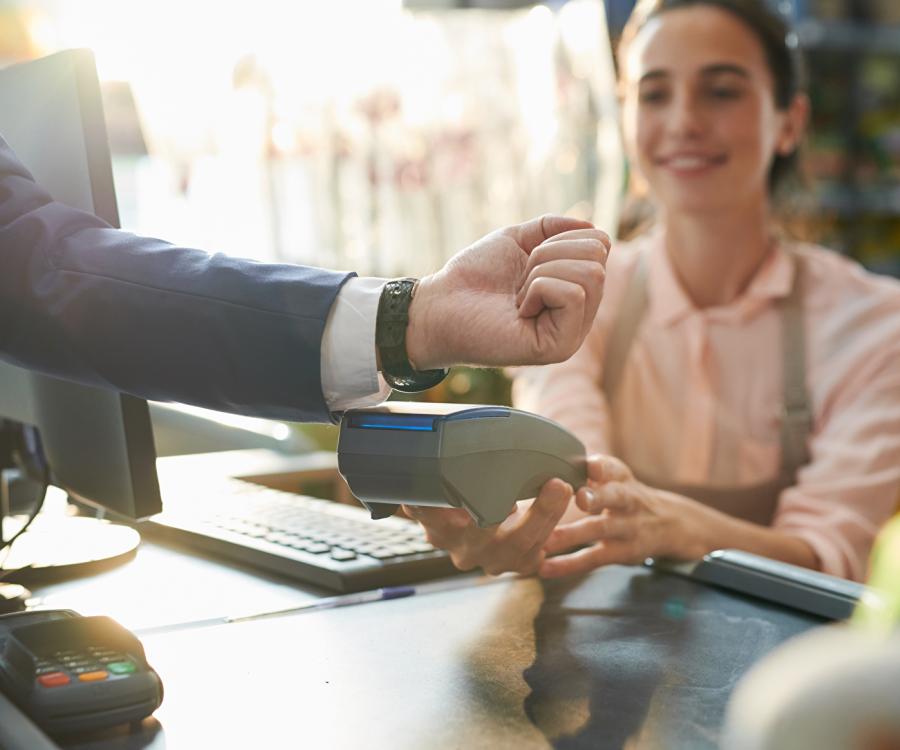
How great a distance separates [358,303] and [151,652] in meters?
0.25

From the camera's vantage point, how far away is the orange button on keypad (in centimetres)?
53

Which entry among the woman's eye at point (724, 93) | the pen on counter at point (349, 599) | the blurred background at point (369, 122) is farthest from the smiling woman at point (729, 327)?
the blurred background at point (369, 122)

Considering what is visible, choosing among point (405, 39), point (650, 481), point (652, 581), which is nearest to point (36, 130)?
point (652, 581)

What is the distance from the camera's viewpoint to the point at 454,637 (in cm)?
68

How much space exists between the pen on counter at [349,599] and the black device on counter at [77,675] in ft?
0.37

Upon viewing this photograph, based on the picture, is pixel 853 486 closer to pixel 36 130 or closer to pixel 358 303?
pixel 358 303

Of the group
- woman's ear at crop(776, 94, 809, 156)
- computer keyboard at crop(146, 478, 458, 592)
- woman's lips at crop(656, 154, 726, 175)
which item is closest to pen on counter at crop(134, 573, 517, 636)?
computer keyboard at crop(146, 478, 458, 592)

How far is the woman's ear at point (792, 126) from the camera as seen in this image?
64.3 inches

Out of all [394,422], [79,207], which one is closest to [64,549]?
[79,207]

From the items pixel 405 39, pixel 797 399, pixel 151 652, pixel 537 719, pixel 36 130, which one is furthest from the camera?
pixel 405 39

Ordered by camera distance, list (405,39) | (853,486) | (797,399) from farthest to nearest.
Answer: (405,39) < (797,399) < (853,486)

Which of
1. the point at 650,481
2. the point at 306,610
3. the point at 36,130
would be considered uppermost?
the point at 36,130

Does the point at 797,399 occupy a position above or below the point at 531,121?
below

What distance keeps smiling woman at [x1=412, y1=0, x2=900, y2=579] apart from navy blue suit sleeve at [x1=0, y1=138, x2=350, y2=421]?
2.53ft
